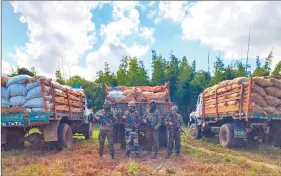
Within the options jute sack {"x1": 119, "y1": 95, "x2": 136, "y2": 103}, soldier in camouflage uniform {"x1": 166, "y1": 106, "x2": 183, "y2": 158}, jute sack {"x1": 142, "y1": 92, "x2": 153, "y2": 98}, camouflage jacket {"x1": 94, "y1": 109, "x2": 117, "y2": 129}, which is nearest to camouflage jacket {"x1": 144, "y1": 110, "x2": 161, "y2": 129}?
soldier in camouflage uniform {"x1": 166, "y1": 106, "x2": 183, "y2": 158}

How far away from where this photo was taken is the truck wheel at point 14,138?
10.2 meters

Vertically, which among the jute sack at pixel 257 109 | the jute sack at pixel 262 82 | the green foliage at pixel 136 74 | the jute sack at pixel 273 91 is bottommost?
the jute sack at pixel 257 109

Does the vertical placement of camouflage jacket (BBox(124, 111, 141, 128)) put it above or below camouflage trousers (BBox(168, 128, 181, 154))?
above

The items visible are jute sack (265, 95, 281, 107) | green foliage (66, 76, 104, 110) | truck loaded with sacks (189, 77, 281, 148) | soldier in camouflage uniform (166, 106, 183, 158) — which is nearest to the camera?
soldier in camouflage uniform (166, 106, 183, 158)

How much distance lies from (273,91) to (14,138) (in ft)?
29.2

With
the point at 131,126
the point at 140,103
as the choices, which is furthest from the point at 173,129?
the point at 140,103

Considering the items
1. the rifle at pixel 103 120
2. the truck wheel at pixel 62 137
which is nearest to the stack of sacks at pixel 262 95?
the rifle at pixel 103 120

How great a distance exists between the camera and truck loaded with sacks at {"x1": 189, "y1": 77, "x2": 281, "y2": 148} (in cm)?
1052

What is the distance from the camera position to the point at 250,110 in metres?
10.4

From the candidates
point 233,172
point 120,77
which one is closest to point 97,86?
point 120,77

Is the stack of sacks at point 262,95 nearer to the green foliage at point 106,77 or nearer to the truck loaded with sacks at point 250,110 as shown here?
the truck loaded with sacks at point 250,110

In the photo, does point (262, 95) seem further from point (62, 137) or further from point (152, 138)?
point (62, 137)

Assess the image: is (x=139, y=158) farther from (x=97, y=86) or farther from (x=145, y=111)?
(x=97, y=86)

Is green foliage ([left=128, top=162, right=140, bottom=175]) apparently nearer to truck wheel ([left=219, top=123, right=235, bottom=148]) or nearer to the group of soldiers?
the group of soldiers
